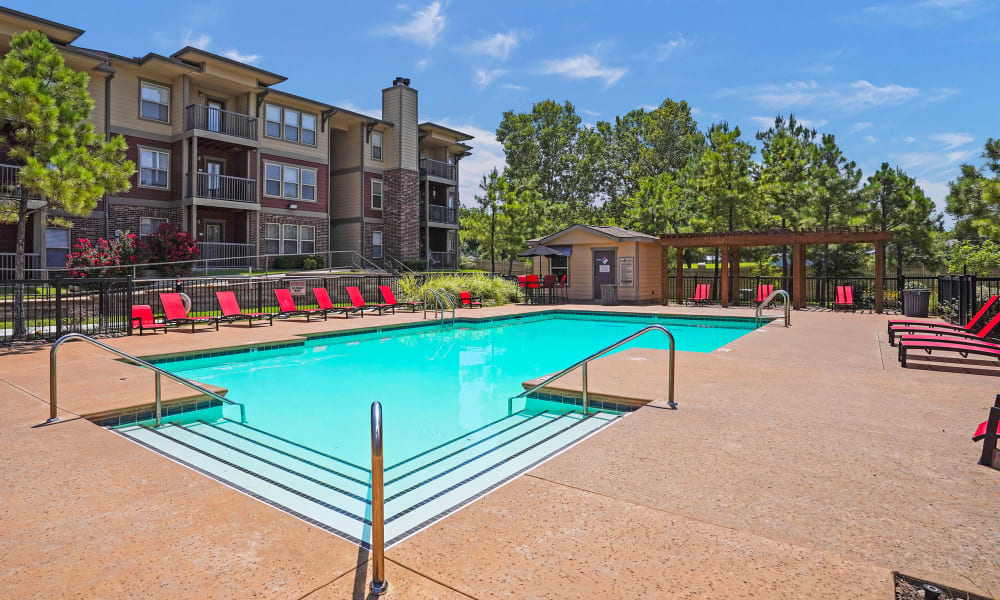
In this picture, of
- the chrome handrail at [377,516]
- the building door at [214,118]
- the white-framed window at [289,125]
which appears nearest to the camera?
the chrome handrail at [377,516]

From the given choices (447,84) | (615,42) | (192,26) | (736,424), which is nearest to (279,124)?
(192,26)

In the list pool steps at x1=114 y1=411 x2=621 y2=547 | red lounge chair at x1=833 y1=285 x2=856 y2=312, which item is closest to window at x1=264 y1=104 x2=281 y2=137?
pool steps at x1=114 y1=411 x2=621 y2=547

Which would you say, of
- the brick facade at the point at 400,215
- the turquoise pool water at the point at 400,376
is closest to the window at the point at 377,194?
the brick facade at the point at 400,215

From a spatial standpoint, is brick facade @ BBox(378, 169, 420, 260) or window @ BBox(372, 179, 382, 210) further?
window @ BBox(372, 179, 382, 210)

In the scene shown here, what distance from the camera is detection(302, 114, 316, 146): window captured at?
2667 cm

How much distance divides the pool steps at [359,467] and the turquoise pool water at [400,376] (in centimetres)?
44

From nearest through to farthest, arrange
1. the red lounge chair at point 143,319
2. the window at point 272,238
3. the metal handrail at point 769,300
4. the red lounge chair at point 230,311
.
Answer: the red lounge chair at point 143,319 → the metal handrail at point 769,300 → the red lounge chair at point 230,311 → the window at point 272,238

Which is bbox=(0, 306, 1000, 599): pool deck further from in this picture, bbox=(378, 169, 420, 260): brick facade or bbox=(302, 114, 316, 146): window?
bbox=(378, 169, 420, 260): brick facade

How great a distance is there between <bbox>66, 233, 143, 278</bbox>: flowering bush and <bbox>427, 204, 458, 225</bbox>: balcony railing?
1520cm

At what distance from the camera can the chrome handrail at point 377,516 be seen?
2355 mm

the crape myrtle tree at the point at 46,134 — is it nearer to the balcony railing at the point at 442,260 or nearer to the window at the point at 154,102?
the window at the point at 154,102

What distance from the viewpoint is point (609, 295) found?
2255 cm

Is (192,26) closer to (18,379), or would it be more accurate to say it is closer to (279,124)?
(279,124)

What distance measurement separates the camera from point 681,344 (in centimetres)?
1333
